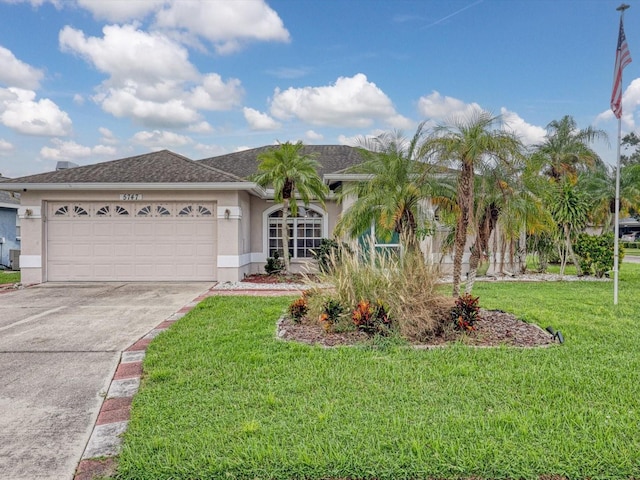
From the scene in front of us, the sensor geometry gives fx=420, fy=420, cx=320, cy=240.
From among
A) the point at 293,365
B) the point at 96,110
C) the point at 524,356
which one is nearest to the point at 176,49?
the point at 96,110

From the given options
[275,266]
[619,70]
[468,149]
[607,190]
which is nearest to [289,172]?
[275,266]

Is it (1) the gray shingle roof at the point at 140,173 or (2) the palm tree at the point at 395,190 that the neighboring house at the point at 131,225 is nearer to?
(1) the gray shingle roof at the point at 140,173

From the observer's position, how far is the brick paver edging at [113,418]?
2939 millimetres

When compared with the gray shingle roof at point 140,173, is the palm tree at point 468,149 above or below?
below

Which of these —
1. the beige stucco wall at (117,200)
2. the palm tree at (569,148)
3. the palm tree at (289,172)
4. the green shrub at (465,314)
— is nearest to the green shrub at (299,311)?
the green shrub at (465,314)

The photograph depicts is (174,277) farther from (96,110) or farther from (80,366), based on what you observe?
(96,110)

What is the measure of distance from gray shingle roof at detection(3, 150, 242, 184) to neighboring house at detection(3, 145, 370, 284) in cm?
3

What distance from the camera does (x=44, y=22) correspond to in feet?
45.9

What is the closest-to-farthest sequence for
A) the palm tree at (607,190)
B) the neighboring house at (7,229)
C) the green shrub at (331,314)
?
the green shrub at (331,314), the palm tree at (607,190), the neighboring house at (7,229)

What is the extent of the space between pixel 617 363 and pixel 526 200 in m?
3.58

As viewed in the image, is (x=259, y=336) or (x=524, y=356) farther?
(x=259, y=336)

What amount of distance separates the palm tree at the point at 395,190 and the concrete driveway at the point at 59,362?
4.82 m

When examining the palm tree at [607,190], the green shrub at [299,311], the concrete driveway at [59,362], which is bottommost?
the concrete driveway at [59,362]

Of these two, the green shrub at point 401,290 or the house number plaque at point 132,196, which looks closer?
the green shrub at point 401,290
